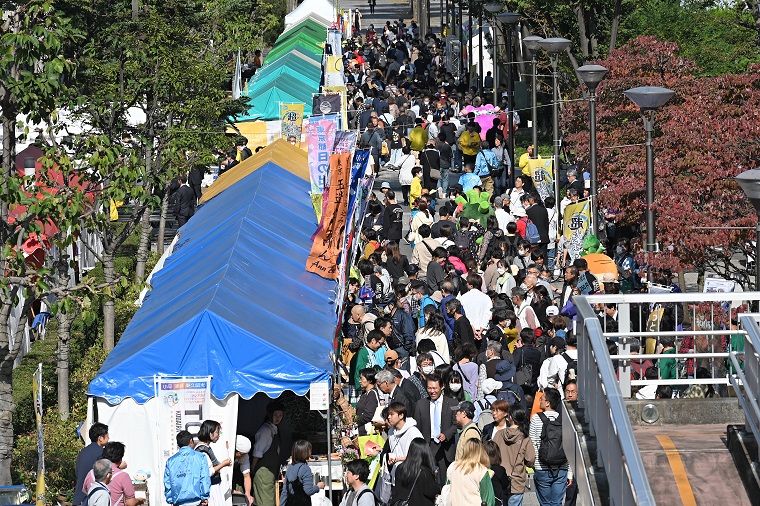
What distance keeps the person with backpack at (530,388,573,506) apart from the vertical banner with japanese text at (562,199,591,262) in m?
9.01

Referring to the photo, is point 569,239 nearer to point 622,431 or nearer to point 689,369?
point 689,369

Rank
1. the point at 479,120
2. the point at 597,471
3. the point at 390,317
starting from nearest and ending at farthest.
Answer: the point at 597,471 → the point at 390,317 → the point at 479,120

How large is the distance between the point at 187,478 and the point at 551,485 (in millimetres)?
3323

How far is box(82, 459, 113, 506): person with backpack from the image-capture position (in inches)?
455

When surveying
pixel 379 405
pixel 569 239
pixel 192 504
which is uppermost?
pixel 569 239

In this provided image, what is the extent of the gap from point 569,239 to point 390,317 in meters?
5.44

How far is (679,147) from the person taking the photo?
67.4 ft

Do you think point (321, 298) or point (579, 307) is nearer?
point (579, 307)

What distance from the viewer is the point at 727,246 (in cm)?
1711

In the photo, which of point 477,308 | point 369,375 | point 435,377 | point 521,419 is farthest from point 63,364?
point 521,419

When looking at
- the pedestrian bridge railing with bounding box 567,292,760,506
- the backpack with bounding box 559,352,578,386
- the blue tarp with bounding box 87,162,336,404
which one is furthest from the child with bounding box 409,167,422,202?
the pedestrian bridge railing with bounding box 567,292,760,506

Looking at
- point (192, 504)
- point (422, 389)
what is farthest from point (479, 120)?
point (192, 504)

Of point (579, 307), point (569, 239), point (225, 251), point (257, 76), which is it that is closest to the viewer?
point (579, 307)

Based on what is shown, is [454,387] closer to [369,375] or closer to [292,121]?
[369,375]
